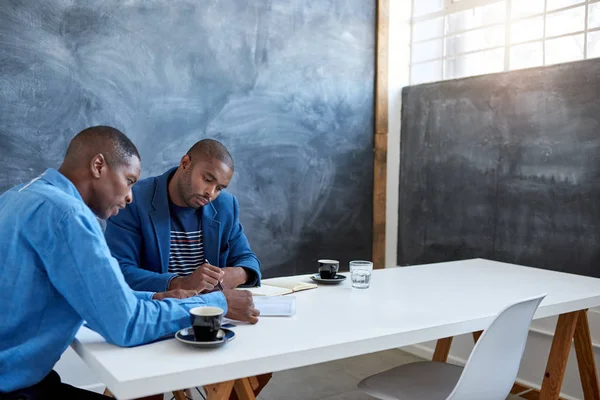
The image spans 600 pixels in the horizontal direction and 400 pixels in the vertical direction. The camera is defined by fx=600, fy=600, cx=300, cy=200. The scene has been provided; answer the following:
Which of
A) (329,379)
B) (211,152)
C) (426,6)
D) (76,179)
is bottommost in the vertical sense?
(329,379)

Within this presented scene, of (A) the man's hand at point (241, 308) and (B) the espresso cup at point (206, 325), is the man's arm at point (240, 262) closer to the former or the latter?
(A) the man's hand at point (241, 308)

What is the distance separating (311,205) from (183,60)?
1.18m

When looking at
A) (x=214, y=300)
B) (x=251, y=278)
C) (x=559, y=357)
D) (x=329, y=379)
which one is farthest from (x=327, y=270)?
(x=329, y=379)

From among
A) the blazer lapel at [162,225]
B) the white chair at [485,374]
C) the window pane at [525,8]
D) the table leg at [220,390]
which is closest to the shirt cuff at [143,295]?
the table leg at [220,390]

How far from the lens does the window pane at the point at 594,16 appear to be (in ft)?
9.82

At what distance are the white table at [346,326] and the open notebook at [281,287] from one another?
46 millimetres

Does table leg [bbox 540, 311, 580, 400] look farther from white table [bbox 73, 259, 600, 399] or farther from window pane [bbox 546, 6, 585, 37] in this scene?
window pane [bbox 546, 6, 585, 37]

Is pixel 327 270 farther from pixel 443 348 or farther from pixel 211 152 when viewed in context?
pixel 443 348

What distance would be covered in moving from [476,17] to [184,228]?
91.9 inches

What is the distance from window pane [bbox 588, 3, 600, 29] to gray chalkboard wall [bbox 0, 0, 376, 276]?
1343 millimetres

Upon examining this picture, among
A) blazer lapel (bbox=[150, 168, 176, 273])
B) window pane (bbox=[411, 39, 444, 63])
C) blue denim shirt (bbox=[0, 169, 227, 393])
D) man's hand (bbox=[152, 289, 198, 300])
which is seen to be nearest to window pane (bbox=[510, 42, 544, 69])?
window pane (bbox=[411, 39, 444, 63])

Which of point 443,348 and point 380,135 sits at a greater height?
point 380,135

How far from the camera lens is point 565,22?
10.3ft

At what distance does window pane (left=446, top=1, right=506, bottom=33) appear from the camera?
3.50 meters
